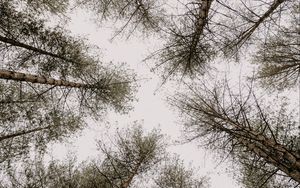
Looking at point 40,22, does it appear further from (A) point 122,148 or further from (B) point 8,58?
(A) point 122,148

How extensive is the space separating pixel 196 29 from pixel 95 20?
350cm

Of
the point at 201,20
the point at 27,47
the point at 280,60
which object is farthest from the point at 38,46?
the point at 280,60

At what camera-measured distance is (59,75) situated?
7.61 m

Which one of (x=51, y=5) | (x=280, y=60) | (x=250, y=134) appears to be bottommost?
(x=250, y=134)

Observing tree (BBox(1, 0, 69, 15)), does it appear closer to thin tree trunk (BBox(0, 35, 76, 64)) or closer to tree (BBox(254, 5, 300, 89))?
thin tree trunk (BBox(0, 35, 76, 64))

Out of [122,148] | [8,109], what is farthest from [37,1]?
[122,148]

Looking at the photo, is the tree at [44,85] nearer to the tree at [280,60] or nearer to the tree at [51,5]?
the tree at [51,5]

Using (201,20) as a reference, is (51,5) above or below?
above

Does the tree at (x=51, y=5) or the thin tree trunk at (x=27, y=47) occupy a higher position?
the tree at (x=51, y=5)

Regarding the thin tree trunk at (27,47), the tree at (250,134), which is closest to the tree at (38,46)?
the thin tree trunk at (27,47)

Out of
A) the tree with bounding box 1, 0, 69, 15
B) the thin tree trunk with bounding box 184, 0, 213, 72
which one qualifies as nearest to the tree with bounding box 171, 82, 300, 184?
the thin tree trunk with bounding box 184, 0, 213, 72

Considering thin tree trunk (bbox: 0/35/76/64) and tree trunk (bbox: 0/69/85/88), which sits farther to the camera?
thin tree trunk (bbox: 0/35/76/64)

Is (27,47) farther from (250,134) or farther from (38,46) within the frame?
(250,134)

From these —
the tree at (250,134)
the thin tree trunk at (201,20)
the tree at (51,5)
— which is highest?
the tree at (51,5)
